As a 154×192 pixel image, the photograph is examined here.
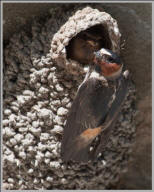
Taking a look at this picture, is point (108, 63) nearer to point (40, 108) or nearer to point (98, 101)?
point (98, 101)

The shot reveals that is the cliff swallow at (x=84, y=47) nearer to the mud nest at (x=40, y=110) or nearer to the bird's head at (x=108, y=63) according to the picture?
the mud nest at (x=40, y=110)

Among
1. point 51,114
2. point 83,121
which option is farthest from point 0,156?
point 83,121

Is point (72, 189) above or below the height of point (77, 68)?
below

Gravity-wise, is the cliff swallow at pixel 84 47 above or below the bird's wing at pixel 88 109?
above

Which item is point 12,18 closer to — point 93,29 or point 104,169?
point 93,29

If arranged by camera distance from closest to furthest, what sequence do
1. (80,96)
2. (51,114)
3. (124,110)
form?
(80,96) → (51,114) → (124,110)

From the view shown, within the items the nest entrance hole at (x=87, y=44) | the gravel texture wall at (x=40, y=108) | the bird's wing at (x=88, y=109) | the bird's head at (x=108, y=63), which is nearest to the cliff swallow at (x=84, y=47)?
the nest entrance hole at (x=87, y=44)
